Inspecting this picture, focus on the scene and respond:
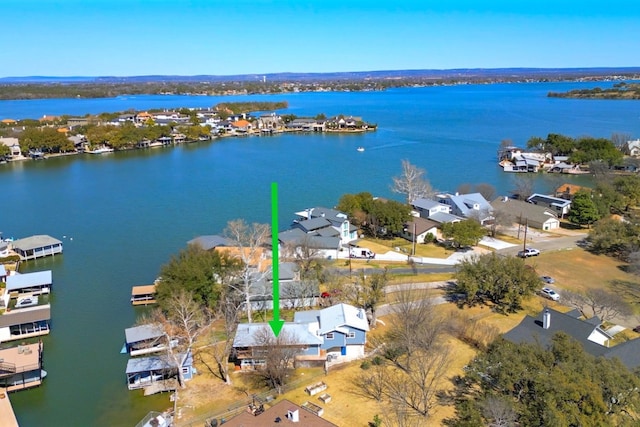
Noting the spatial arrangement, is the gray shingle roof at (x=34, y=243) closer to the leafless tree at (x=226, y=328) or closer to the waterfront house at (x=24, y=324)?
the waterfront house at (x=24, y=324)

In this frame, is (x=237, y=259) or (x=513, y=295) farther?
(x=237, y=259)

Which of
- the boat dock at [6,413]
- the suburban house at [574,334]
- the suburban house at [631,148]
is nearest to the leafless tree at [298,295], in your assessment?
the suburban house at [574,334]

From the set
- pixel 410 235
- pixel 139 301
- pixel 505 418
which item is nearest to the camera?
pixel 505 418

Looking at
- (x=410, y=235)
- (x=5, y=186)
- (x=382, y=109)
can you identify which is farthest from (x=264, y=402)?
(x=382, y=109)

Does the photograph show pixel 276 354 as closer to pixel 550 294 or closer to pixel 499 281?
pixel 499 281

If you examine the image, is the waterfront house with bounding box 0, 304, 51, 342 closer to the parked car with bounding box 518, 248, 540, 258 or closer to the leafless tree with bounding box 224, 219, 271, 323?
the leafless tree with bounding box 224, 219, 271, 323

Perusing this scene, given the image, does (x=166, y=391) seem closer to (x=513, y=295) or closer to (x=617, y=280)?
(x=513, y=295)
